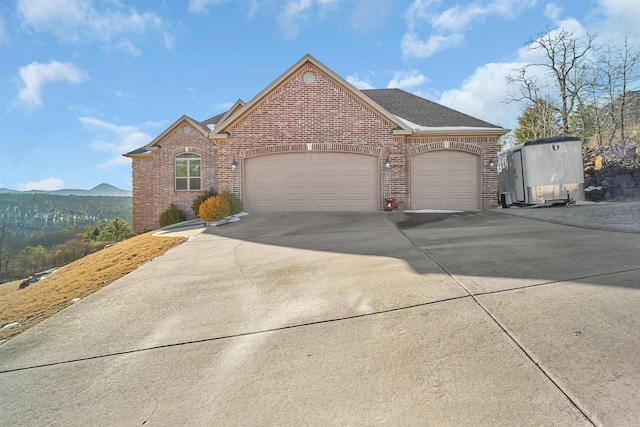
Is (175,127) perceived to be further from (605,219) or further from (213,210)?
(605,219)

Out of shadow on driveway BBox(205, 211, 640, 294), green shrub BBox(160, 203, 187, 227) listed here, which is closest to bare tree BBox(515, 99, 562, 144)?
shadow on driveway BBox(205, 211, 640, 294)

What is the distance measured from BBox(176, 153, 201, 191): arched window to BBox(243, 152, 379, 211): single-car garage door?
18.6ft

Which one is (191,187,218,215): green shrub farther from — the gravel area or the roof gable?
the gravel area

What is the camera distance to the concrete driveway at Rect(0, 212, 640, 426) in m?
1.96

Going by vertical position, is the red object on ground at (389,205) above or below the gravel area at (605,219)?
above

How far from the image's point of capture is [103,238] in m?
26.8

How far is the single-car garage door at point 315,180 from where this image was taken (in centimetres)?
1273

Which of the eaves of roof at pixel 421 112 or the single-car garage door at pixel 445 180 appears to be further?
the eaves of roof at pixel 421 112

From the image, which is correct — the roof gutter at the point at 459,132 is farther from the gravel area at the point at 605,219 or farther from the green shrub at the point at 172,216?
the green shrub at the point at 172,216

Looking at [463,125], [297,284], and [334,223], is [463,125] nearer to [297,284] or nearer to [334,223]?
[334,223]

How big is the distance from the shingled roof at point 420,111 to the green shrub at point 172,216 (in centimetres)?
1169

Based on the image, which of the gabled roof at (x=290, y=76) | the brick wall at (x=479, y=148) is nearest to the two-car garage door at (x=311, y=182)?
the gabled roof at (x=290, y=76)

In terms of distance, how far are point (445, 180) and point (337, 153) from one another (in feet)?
15.3

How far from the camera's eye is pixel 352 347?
2.58 meters
